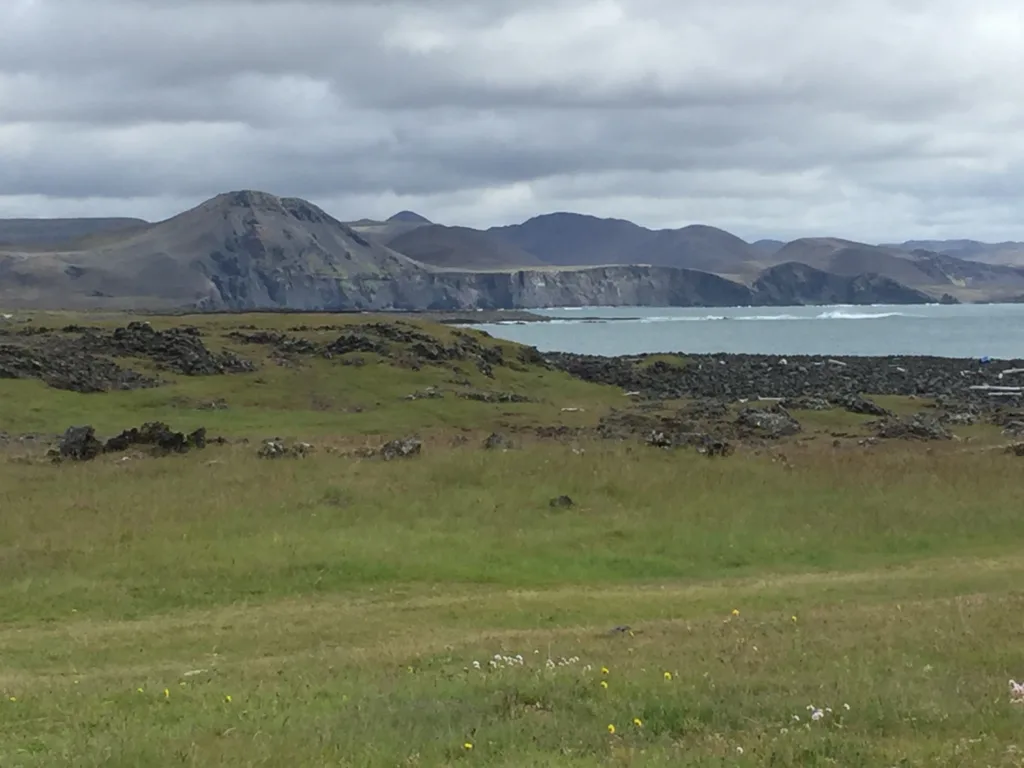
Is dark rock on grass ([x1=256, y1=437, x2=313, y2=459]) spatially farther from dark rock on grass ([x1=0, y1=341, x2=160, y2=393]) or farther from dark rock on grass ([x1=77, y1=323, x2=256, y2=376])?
dark rock on grass ([x1=77, y1=323, x2=256, y2=376])

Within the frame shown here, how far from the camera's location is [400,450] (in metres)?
39.3

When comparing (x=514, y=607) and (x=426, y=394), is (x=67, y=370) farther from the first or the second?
(x=514, y=607)

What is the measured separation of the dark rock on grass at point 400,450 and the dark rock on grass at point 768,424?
20.5m

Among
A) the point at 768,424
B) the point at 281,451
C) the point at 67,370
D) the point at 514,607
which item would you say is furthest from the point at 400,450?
the point at 67,370

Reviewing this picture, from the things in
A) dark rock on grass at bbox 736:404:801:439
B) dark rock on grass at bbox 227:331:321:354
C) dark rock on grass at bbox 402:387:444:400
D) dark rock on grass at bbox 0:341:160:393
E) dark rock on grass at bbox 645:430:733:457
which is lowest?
dark rock on grass at bbox 736:404:801:439

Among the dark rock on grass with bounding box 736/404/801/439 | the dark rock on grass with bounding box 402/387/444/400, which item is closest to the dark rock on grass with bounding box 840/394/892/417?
the dark rock on grass with bounding box 736/404/801/439

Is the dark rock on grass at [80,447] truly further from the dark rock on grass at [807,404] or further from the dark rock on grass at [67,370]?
the dark rock on grass at [807,404]

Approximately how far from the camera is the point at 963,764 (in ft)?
32.7

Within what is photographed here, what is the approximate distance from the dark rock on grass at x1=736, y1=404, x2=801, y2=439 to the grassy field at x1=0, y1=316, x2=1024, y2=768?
7.68 meters

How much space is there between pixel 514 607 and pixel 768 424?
3656cm

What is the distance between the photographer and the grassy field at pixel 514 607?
11.4 m

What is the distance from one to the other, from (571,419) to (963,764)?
2070 inches

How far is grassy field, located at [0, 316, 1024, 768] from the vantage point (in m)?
11.4

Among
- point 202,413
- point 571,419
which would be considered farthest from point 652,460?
point 202,413
